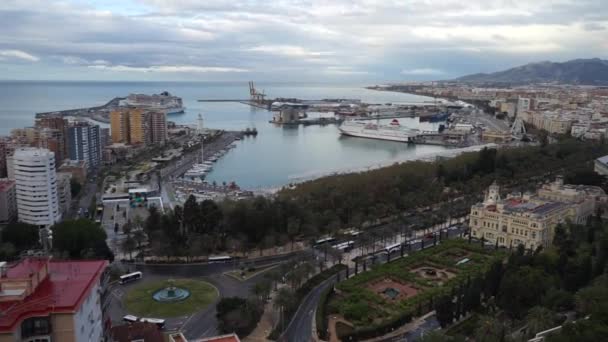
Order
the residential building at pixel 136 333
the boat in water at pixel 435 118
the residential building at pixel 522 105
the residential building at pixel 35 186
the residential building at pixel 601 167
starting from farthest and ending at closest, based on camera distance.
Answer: the boat in water at pixel 435 118, the residential building at pixel 522 105, the residential building at pixel 601 167, the residential building at pixel 35 186, the residential building at pixel 136 333

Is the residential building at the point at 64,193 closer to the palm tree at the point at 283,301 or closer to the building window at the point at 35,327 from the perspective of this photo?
the palm tree at the point at 283,301

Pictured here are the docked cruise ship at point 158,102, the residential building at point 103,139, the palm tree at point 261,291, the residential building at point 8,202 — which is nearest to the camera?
the palm tree at point 261,291

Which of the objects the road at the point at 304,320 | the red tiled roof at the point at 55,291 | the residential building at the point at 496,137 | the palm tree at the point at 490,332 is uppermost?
the red tiled roof at the point at 55,291

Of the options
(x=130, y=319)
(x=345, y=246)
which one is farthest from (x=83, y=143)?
(x=130, y=319)

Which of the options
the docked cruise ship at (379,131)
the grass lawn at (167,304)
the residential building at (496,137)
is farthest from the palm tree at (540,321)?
the docked cruise ship at (379,131)

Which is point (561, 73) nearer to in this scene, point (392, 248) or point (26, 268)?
point (392, 248)

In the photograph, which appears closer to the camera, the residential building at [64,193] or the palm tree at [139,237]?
the palm tree at [139,237]

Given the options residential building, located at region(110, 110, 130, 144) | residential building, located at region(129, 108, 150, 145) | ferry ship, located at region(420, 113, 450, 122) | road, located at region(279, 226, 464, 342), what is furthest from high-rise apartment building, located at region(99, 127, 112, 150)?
ferry ship, located at region(420, 113, 450, 122)

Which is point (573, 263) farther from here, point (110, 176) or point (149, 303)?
point (110, 176)
